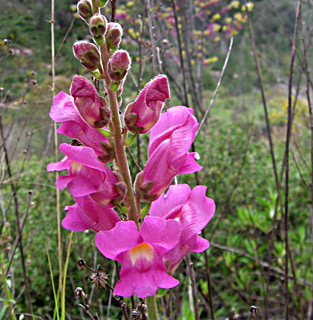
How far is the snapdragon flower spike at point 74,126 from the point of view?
79 cm

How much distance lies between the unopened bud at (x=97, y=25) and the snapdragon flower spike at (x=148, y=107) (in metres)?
0.14

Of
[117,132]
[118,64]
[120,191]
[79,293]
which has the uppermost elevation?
[118,64]

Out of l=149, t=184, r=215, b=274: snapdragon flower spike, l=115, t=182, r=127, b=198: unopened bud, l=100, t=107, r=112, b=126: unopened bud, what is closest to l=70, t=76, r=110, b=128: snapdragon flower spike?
l=100, t=107, r=112, b=126: unopened bud

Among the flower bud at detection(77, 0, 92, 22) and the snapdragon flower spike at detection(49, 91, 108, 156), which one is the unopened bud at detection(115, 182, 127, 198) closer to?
the snapdragon flower spike at detection(49, 91, 108, 156)

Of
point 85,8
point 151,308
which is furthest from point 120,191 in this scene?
point 85,8

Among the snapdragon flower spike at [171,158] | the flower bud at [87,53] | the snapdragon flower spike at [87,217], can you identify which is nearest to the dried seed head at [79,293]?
the snapdragon flower spike at [87,217]

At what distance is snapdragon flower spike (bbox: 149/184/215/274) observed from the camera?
78cm

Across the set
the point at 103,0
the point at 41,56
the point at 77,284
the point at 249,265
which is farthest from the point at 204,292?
the point at 41,56

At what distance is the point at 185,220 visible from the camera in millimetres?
786

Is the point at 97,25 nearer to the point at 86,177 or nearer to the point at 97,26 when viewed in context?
the point at 97,26

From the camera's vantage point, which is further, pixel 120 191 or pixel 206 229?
pixel 206 229

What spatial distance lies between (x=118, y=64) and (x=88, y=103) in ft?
0.31

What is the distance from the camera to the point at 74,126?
79cm

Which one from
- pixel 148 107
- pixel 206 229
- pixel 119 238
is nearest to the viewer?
pixel 119 238
